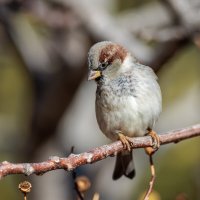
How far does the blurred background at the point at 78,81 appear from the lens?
14.9 feet

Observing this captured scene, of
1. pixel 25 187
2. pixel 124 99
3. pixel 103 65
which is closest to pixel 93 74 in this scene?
pixel 103 65

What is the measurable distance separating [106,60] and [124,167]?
75cm

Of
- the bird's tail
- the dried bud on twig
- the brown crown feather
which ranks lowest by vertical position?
the dried bud on twig

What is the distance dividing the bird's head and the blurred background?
0.99 metres

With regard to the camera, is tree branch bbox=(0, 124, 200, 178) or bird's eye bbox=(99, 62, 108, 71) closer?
tree branch bbox=(0, 124, 200, 178)

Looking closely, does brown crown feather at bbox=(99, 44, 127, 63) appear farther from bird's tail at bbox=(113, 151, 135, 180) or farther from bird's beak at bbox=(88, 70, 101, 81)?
bird's tail at bbox=(113, 151, 135, 180)

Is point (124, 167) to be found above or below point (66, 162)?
above

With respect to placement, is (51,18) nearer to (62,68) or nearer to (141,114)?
(62,68)

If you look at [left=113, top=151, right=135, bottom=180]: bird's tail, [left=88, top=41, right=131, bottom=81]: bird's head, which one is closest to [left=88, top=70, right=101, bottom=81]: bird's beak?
[left=88, top=41, right=131, bottom=81]: bird's head

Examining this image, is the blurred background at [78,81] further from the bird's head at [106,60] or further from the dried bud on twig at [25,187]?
the dried bud on twig at [25,187]

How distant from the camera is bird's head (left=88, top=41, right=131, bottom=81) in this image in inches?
109

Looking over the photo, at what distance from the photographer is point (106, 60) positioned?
2.92m

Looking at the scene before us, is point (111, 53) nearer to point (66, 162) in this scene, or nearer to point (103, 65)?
point (103, 65)

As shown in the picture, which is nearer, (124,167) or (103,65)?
(103,65)
